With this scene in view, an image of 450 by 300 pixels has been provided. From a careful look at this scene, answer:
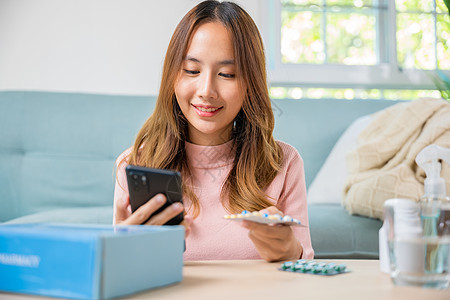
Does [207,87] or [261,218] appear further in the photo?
[207,87]

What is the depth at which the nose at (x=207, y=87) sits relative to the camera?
1.17m

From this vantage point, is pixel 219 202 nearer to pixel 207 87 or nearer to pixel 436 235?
pixel 207 87

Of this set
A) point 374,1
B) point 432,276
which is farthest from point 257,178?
point 374,1

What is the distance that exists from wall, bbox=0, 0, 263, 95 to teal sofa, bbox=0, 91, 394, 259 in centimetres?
54

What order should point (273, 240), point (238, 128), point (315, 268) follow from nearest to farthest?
point (315, 268) < point (273, 240) < point (238, 128)

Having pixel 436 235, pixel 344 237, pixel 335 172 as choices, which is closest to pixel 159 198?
pixel 436 235

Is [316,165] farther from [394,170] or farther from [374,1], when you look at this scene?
[374,1]

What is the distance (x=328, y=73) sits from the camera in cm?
305

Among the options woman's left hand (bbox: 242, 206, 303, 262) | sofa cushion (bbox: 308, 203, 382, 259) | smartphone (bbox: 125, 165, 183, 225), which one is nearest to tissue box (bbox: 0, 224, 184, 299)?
smartphone (bbox: 125, 165, 183, 225)

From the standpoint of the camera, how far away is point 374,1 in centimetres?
322

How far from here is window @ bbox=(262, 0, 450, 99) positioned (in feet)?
10.0

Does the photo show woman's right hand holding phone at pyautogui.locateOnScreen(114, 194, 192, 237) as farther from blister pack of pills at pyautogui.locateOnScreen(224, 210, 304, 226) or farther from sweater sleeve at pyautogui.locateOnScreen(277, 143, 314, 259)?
sweater sleeve at pyautogui.locateOnScreen(277, 143, 314, 259)

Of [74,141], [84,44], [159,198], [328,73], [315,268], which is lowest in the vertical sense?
[315,268]

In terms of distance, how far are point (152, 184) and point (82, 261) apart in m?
0.23
